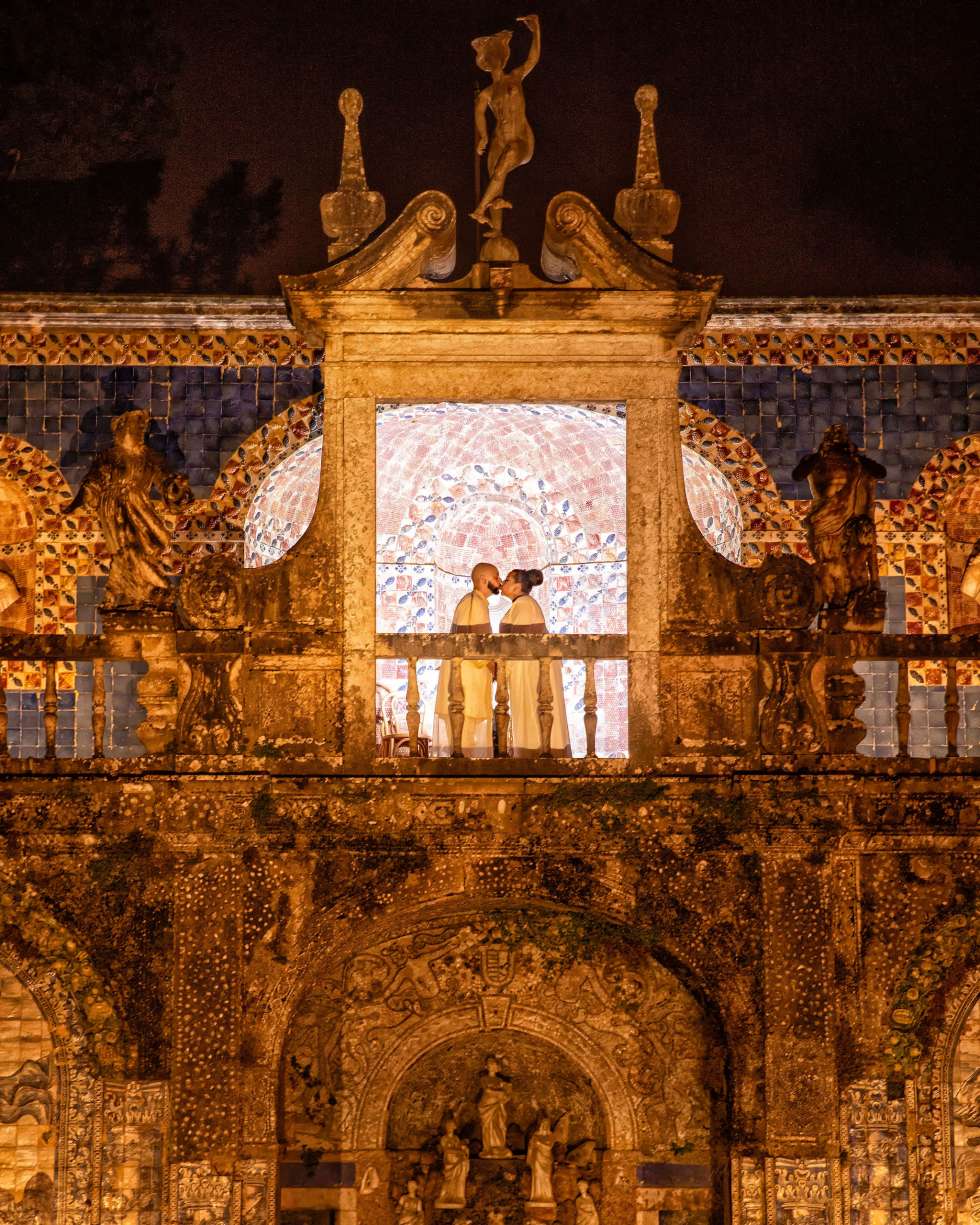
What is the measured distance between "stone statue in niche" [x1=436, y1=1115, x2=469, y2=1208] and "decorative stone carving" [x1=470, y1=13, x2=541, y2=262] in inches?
233

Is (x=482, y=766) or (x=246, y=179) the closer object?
(x=482, y=766)

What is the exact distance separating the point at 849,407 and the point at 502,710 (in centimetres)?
537

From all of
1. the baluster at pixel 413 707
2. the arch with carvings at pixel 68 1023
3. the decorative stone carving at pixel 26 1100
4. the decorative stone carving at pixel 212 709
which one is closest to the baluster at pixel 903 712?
the baluster at pixel 413 707

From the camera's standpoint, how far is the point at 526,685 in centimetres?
1870

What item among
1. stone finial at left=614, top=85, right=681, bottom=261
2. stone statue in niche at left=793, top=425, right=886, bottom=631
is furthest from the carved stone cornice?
stone statue in niche at left=793, top=425, right=886, bottom=631

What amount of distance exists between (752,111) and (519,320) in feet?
16.9

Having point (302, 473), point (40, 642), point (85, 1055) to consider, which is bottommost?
point (85, 1055)

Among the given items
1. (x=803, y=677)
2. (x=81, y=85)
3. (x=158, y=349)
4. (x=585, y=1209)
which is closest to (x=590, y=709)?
(x=803, y=677)

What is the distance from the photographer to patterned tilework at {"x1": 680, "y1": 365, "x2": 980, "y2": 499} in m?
21.4

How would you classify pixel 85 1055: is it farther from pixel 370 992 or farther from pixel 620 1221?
pixel 620 1221

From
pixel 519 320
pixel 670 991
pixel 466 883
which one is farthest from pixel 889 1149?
pixel 519 320

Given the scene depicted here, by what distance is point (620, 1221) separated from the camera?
17.9 metres

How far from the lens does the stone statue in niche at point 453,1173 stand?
1798 cm

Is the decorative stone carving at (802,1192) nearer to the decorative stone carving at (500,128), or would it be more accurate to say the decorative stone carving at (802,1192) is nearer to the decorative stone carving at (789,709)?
the decorative stone carving at (789,709)
